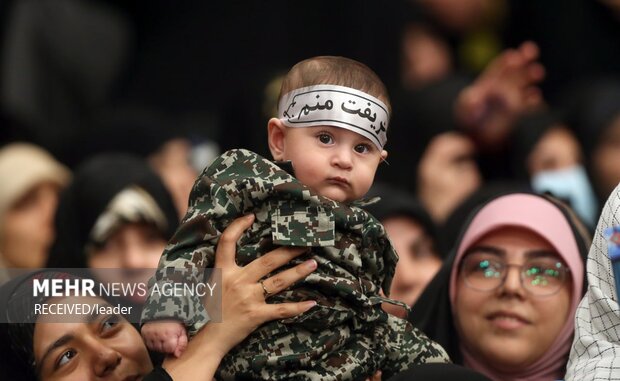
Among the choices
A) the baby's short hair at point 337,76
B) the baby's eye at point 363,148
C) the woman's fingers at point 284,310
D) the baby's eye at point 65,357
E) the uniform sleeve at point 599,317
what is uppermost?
the baby's short hair at point 337,76

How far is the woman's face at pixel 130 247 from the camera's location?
555 centimetres

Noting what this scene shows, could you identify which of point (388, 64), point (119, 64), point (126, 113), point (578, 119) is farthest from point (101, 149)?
point (578, 119)

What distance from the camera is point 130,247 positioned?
558 centimetres

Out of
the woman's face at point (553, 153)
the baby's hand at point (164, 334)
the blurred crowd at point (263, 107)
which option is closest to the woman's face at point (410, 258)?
the blurred crowd at point (263, 107)

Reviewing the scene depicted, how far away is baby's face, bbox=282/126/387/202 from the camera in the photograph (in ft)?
13.1

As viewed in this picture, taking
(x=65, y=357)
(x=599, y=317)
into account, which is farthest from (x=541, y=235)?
Result: (x=65, y=357)

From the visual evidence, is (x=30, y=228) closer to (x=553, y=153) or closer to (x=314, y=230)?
(x=553, y=153)

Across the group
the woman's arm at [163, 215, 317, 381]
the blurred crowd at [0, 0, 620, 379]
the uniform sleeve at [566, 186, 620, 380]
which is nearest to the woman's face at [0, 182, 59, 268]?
the blurred crowd at [0, 0, 620, 379]

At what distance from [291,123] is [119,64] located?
4737 millimetres

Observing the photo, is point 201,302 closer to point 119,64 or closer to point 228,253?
point 228,253

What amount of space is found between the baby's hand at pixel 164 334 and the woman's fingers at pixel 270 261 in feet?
0.86

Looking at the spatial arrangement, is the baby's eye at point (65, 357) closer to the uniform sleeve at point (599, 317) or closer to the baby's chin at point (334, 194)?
the baby's chin at point (334, 194)

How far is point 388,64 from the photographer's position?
318 inches

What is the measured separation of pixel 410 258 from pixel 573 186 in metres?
1.39
